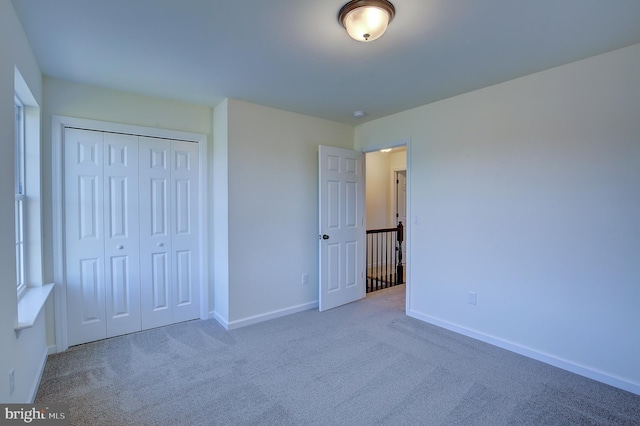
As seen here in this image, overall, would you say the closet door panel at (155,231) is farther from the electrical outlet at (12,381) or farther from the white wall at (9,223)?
the electrical outlet at (12,381)

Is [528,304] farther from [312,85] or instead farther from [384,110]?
[312,85]

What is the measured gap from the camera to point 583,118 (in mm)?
2350

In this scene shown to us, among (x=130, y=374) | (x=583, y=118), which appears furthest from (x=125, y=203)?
(x=583, y=118)

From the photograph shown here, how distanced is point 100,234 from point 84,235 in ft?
0.40

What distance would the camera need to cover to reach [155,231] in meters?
3.21

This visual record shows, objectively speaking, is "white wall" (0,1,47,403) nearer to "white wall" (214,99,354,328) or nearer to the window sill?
the window sill

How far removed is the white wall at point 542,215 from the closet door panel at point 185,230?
259 cm

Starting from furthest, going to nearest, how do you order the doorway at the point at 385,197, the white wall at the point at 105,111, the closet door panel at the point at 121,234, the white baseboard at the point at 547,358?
the doorway at the point at 385,197 → the closet door panel at the point at 121,234 → the white wall at the point at 105,111 → the white baseboard at the point at 547,358

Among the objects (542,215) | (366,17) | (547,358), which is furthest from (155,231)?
(547,358)

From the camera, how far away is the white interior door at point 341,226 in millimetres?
3781

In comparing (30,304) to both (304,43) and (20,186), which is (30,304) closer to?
(20,186)

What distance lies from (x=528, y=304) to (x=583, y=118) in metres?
1.60

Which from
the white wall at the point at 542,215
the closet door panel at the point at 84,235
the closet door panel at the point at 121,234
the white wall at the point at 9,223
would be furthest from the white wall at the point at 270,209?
the white wall at the point at 9,223

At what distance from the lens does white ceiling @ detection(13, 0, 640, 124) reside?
1.73 meters
